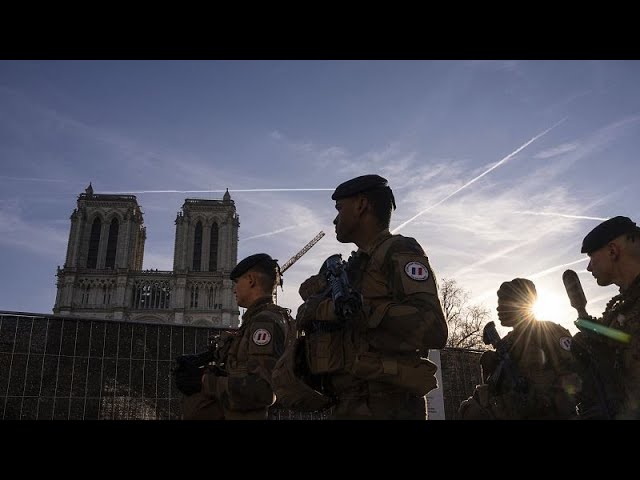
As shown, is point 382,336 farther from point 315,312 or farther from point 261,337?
point 261,337

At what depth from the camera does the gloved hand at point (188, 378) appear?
4379 mm

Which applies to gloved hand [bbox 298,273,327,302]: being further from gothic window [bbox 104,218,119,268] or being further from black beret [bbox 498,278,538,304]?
gothic window [bbox 104,218,119,268]

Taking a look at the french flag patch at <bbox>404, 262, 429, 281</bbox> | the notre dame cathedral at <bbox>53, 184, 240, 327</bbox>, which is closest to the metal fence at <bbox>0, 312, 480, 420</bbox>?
the french flag patch at <bbox>404, 262, 429, 281</bbox>

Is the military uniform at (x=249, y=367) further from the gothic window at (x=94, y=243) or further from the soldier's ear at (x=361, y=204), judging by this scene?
the gothic window at (x=94, y=243)

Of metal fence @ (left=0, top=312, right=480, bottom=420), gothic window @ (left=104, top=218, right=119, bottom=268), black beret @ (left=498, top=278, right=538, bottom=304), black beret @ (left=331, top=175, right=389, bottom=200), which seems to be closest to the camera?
black beret @ (left=331, top=175, right=389, bottom=200)

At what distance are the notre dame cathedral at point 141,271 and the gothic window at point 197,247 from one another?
165 millimetres

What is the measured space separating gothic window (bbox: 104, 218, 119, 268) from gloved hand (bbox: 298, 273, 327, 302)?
82.6 m

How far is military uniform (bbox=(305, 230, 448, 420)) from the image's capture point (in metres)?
2.38

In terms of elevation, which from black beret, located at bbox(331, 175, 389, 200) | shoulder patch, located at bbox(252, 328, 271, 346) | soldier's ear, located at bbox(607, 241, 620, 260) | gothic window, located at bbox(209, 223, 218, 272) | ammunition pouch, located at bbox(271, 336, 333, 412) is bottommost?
ammunition pouch, located at bbox(271, 336, 333, 412)

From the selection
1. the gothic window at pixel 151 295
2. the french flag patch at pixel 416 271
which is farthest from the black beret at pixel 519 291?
the gothic window at pixel 151 295

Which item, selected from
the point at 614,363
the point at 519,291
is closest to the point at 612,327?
the point at 614,363

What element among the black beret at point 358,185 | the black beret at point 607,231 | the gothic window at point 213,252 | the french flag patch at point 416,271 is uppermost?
the gothic window at point 213,252
